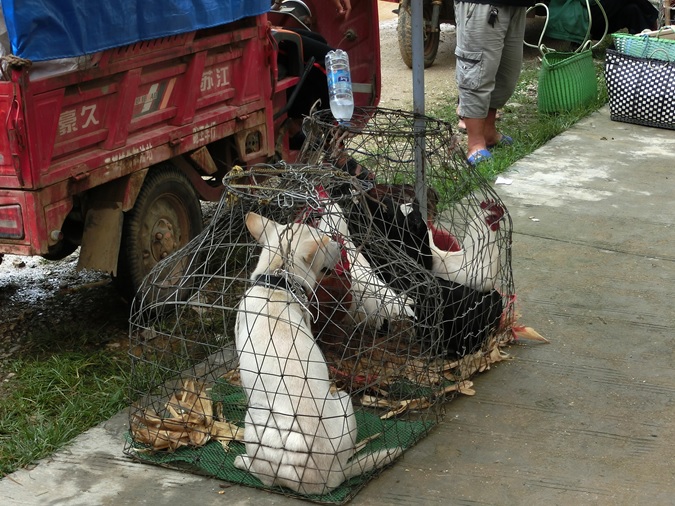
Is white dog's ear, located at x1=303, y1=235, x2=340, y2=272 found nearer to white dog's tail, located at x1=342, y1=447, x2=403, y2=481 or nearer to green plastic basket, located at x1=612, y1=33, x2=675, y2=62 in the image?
white dog's tail, located at x1=342, y1=447, x2=403, y2=481

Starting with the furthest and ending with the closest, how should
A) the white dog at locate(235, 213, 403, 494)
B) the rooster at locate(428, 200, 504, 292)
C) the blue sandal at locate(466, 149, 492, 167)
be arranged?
the blue sandal at locate(466, 149, 492, 167), the rooster at locate(428, 200, 504, 292), the white dog at locate(235, 213, 403, 494)

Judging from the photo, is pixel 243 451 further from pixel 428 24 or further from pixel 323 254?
pixel 428 24

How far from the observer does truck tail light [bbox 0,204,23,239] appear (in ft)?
13.4

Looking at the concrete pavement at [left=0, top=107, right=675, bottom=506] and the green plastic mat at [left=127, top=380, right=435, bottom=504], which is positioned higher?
the green plastic mat at [left=127, top=380, right=435, bottom=504]

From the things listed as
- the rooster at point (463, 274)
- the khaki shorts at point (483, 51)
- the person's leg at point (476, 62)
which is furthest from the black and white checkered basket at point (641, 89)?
the rooster at point (463, 274)

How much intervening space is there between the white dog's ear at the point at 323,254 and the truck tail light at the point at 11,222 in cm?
132

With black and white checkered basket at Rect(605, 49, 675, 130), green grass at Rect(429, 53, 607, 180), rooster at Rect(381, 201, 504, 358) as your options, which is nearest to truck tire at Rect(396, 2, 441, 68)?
green grass at Rect(429, 53, 607, 180)

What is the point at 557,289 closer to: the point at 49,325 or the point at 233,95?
the point at 233,95

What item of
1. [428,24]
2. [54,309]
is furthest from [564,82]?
[54,309]

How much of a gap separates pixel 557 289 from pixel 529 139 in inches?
131

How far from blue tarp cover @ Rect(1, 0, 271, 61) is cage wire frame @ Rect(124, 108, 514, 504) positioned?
2.87ft

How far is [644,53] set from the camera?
8.63m

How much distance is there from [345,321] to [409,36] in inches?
290

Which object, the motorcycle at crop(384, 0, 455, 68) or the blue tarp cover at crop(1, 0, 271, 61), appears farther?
the motorcycle at crop(384, 0, 455, 68)
